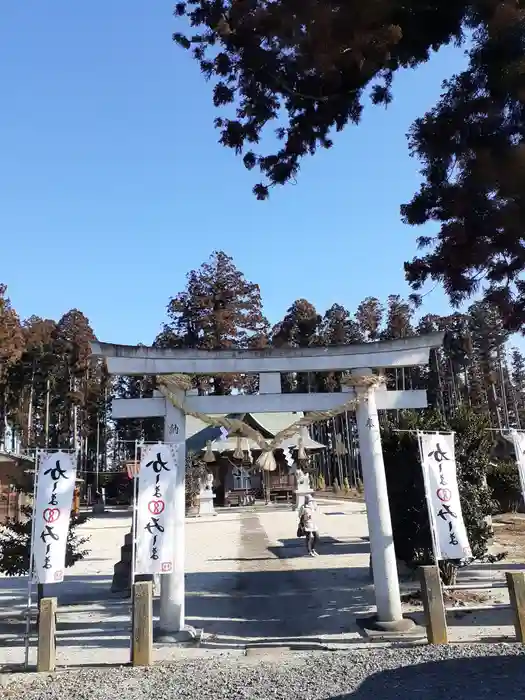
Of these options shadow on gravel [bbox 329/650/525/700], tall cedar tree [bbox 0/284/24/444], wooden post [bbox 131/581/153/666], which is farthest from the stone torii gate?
tall cedar tree [bbox 0/284/24/444]

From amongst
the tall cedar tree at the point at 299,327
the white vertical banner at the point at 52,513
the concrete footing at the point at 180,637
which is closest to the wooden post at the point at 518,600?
the concrete footing at the point at 180,637

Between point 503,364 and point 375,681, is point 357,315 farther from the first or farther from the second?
point 375,681

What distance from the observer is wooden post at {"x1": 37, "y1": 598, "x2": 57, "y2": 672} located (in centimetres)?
609

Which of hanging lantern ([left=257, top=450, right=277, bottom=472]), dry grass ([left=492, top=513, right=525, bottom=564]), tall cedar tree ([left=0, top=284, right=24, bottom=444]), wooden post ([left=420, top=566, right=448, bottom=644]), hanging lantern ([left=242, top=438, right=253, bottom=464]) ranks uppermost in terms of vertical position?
tall cedar tree ([left=0, top=284, right=24, bottom=444])

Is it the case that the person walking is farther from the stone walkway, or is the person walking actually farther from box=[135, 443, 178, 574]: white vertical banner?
box=[135, 443, 178, 574]: white vertical banner

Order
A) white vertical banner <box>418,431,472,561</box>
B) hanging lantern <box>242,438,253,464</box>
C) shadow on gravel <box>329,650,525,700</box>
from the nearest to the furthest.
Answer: shadow on gravel <box>329,650,525,700</box>, white vertical banner <box>418,431,472,561</box>, hanging lantern <box>242,438,253,464</box>

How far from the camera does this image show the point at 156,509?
7270 millimetres

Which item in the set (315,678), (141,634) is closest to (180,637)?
(141,634)

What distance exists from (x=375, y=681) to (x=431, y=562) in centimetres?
379

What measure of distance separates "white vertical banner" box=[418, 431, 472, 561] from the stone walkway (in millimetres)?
1045

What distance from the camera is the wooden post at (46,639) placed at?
6.09 meters

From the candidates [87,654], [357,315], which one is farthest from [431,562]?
[357,315]

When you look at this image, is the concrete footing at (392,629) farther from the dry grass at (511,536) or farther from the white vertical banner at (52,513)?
the dry grass at (511,536)

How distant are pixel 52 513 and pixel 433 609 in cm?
496
